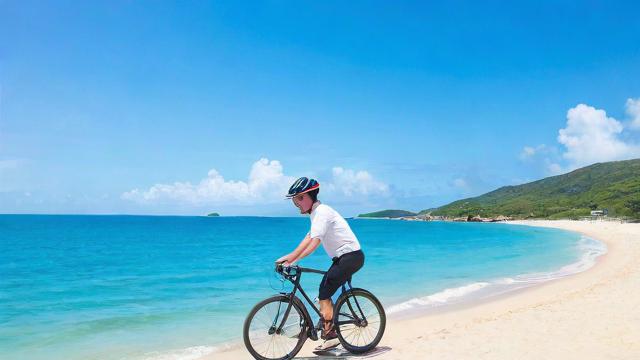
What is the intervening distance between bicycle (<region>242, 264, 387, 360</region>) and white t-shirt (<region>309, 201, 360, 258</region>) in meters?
0.43

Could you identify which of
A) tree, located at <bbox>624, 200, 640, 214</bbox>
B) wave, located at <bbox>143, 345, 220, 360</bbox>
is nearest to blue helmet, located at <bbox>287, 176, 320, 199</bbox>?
wave, located at <bbox>143, 345, 220, 360</bbox>

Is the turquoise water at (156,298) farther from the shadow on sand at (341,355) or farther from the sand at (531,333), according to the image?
the shadow on sand at (341,355)

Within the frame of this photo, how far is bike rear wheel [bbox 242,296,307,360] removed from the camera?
6.84 meters

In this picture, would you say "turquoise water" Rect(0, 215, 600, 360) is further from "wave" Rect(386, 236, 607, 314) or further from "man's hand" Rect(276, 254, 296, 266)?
"man's hand" Rect(276, 254, 296, 266)

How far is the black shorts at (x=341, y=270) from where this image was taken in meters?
6.79

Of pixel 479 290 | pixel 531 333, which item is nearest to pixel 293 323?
pixel 531 333

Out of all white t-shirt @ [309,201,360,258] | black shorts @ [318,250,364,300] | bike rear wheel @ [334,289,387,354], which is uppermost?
white t-shirt @ [309,201,360,258]

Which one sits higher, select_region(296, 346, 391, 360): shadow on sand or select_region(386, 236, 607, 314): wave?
select_region(296, 346, 391, 360): shadow on sand

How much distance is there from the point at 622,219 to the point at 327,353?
383 feet

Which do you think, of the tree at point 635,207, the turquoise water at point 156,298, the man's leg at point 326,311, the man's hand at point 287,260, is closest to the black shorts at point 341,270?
the man's leg at point 326,311

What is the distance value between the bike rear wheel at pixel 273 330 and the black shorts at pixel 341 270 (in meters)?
0.57

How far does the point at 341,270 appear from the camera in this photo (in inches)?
267

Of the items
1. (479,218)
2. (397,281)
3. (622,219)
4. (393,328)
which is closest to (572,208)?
(479,218)

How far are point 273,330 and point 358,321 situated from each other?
1409 mm
